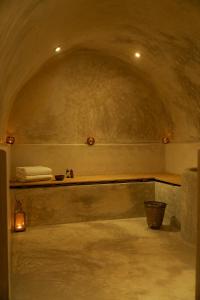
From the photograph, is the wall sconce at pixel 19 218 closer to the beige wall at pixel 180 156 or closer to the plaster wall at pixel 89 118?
the plaster wall at pixel 89 118

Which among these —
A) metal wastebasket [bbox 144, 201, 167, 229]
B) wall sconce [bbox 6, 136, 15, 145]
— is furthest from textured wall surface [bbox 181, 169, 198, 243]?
wall sconce [bbox 6, 136, 15, 145]

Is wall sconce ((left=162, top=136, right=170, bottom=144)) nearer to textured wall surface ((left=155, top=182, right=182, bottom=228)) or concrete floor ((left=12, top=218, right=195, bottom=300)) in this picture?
textured wall surface ((left=155, top=182, right=182, bottom=228))

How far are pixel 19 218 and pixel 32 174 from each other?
91cm

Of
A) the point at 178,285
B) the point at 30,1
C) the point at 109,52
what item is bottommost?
the point at 178,285

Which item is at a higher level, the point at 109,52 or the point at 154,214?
the point at 109,52

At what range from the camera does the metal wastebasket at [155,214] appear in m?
5.73

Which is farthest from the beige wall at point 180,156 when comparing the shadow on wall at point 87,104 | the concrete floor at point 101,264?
the concrete floor at point 101,264

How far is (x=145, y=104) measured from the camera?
310 inches

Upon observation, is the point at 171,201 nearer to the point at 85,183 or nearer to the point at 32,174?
the point at 85,183

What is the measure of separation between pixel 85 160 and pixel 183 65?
296 centimetres

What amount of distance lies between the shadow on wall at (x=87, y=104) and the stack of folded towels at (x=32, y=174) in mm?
933

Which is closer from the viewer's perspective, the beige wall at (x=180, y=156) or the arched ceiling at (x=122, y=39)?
the arched ceiling at (x=122, y=39)

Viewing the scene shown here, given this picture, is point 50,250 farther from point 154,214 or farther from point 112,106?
point 112,106

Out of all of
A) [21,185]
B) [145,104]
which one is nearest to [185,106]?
[145,104]
